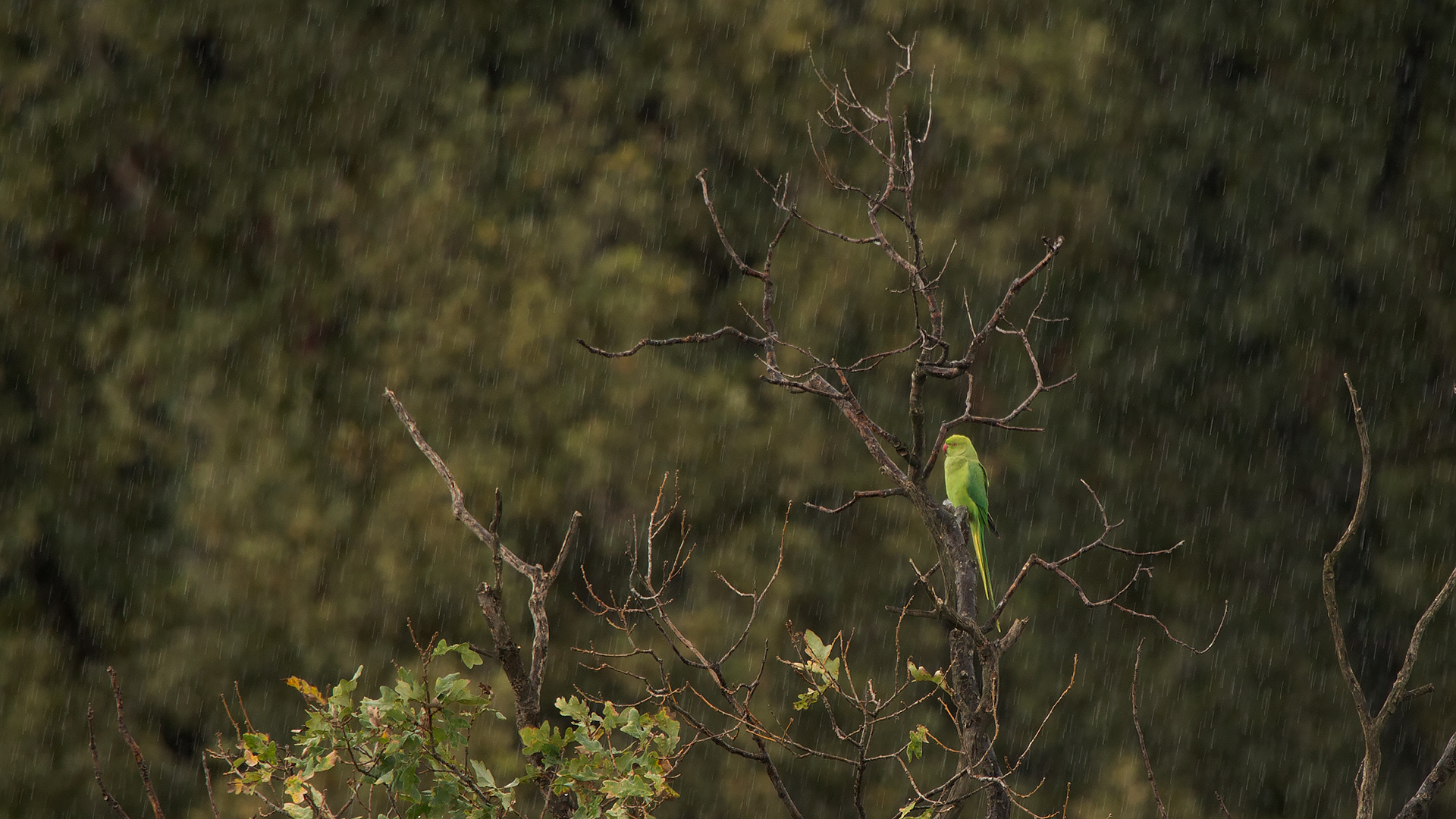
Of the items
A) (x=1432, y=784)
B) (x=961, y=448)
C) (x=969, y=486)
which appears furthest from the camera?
(x=961, y=448)

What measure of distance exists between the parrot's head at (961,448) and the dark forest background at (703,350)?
391 centimetres

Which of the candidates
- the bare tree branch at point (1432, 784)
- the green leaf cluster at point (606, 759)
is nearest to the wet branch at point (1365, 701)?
the bare tree branch at point (1432, 784)

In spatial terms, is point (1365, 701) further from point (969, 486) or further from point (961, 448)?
point (961, 448)

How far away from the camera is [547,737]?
10.2 ft

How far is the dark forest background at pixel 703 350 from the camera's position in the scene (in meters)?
9.93

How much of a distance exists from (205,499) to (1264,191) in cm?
839

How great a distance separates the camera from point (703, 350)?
10531mm

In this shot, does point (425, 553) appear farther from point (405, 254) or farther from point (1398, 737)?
point (1398, 737)

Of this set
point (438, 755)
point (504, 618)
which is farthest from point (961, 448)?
point (438, 755)

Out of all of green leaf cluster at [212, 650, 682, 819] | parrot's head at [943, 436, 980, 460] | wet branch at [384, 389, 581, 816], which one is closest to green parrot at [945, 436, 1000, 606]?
parrot's head at [943, 436, 980, 460]

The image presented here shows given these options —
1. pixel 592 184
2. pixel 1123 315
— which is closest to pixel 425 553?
pixel 592 184

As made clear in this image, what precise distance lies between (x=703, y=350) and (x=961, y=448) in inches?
192

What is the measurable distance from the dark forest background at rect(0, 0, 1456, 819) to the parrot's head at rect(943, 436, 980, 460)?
3913 millimetres

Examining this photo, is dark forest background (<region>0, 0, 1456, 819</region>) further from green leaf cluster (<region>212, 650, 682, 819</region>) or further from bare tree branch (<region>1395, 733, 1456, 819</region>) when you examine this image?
bare tree branch (<region>1395, 733, 1456, 819</region>)
